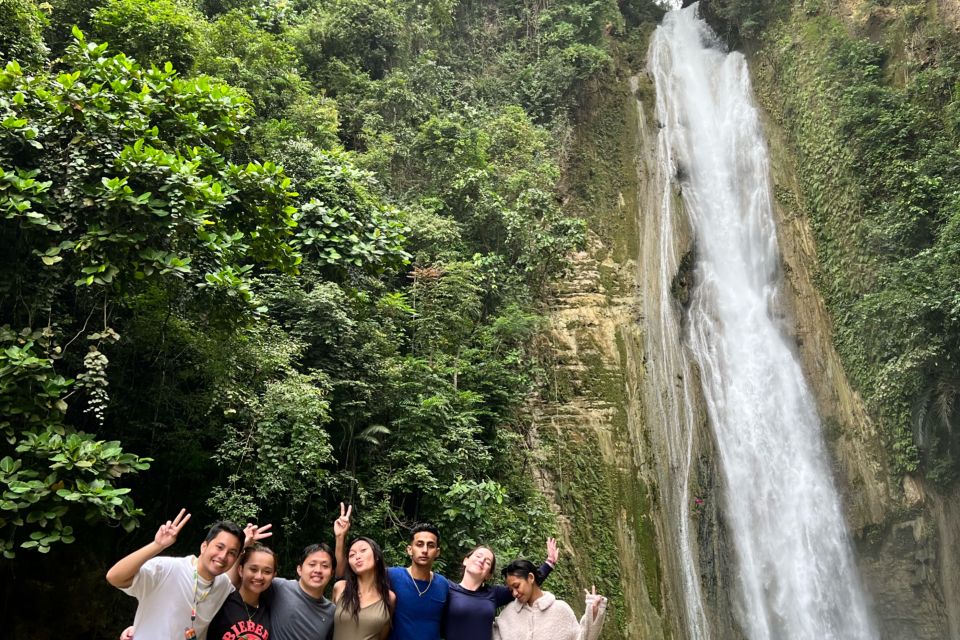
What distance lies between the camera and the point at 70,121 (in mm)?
5727

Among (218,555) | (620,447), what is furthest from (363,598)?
(620,447)

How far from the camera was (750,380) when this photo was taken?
1511 centimetres

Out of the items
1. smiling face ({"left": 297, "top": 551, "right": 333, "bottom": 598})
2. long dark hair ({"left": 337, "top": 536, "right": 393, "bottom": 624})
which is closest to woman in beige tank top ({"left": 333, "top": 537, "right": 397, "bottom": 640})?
long dark hair ({"left": 337, "top": 536, "right": 393, "bottom": 624})

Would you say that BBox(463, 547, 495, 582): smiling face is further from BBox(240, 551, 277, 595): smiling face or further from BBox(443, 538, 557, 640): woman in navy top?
BBox(240, 551, 277, 595): smiling face

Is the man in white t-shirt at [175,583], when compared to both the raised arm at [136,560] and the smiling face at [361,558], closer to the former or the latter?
the raised arm at [136,560]

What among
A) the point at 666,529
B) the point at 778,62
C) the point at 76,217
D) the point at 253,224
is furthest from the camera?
the point at 778,62

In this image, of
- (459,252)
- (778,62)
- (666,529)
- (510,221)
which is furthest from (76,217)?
(778,62)

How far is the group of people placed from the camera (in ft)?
11.7

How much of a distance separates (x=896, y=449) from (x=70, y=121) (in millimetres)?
14784

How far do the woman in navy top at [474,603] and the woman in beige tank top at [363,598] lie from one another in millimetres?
357

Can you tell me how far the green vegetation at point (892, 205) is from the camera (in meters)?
12.8

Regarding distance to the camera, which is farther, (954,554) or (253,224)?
(954,554)

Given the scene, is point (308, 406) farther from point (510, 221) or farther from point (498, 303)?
point (510, 221)

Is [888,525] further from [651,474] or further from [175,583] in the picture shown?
[175,583]
